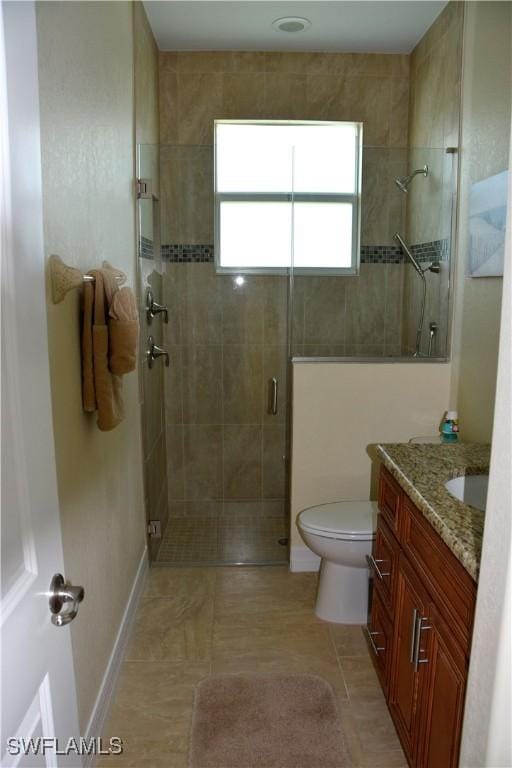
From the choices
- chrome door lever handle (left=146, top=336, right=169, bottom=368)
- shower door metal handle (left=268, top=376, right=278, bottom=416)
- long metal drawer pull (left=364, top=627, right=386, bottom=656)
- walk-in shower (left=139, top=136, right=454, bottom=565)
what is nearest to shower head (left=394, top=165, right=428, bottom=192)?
walk-in shower (left=139, top=136, right=454, bottom=565)

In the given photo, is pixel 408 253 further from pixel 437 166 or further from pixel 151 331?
pixel 151 331

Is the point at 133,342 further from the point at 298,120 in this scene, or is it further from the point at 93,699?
the point at 298,120

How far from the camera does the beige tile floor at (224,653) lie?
1904 mm

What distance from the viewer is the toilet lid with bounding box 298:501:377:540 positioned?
2443 mm

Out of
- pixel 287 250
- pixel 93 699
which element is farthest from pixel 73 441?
pixel 287 250

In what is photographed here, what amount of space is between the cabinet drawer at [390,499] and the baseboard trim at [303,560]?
1.07m

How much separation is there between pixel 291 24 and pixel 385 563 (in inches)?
111

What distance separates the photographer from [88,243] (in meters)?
1.87

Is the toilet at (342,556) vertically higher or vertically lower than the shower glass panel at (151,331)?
lower

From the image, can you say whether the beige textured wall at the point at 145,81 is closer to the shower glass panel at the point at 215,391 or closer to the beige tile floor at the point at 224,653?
the shower glass panel at the point at 215,391

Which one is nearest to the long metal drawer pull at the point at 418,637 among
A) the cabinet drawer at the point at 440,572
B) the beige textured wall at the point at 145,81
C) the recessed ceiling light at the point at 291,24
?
the cabinet drawer at the point at 440,572

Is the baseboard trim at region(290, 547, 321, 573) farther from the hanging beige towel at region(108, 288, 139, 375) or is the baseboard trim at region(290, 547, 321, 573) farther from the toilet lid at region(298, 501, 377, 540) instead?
the hanging beige towel at region(108, 288, 139, 375)

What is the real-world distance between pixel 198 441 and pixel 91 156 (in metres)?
2.02

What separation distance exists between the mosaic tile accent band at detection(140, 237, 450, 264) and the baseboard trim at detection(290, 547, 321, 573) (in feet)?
5.20
